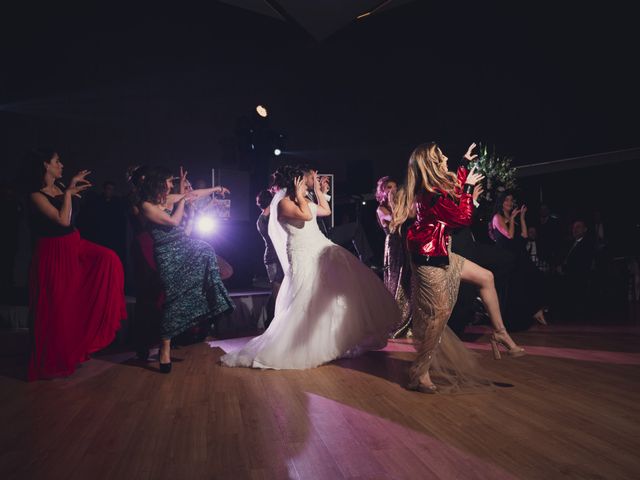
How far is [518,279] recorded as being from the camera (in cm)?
553

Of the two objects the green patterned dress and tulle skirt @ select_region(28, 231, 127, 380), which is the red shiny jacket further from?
tulle skirt @ select_region(28, 231, 127, 380)

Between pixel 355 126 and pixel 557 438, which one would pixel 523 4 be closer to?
pixel 355 126

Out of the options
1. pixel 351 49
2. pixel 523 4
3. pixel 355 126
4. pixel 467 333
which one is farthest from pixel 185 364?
pixel 523 4

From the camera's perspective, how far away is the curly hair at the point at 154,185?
374 cm

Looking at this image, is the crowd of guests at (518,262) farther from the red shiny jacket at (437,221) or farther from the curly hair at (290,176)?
the curly hair at (290,176)

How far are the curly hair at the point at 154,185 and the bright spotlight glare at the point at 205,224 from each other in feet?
10.1

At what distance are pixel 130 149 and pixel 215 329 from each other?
3.51 metres

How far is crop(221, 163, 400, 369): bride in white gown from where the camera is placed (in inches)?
148

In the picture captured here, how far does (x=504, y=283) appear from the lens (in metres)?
5.30

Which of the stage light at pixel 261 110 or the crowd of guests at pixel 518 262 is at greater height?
the stage light at pixel 261 110

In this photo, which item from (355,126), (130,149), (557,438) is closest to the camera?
(557,438)

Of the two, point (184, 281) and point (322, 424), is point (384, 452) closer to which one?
point (322, 424)

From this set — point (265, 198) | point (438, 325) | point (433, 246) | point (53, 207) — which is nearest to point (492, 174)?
point (265, 198)

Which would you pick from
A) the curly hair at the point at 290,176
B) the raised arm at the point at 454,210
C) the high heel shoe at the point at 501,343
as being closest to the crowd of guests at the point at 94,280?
the curly hair at the point at 290,176
